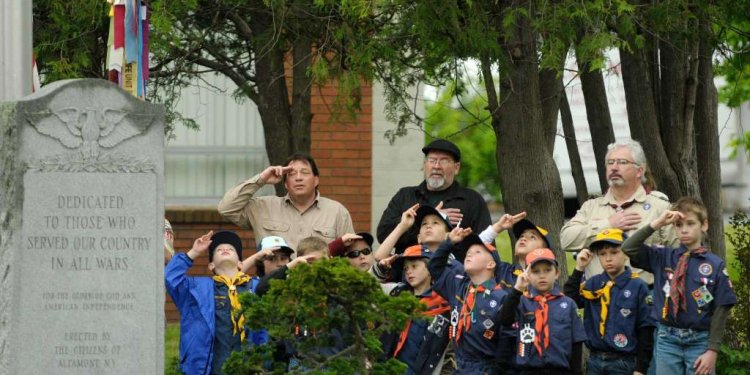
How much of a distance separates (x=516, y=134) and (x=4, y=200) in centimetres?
493

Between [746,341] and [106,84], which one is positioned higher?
[106,84]

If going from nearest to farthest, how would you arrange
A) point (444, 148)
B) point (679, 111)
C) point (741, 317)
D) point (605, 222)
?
point (605, 222)
point (444, 148)
point (741, 317)
point (679, 111)

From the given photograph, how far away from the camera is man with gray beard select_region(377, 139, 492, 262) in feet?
38.8

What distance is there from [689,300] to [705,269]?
234 millimetres

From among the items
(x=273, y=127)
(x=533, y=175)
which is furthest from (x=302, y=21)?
(x=533, y=175)

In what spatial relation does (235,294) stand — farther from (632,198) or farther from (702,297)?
(702,297)

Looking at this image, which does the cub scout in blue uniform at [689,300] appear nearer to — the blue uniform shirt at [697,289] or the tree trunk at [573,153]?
the blue uniform shirt at [697,289]

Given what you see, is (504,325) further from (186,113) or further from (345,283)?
(186,113)

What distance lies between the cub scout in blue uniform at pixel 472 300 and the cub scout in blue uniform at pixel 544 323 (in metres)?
0.19

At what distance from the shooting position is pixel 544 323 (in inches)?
414

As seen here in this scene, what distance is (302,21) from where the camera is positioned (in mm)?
13586

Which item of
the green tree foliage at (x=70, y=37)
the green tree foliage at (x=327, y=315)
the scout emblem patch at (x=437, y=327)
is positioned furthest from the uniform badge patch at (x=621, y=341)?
the green tree foliage at (x=70, y=37)

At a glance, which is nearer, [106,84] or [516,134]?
[106,84]

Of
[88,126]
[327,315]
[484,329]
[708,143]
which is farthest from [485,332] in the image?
[708,143]
